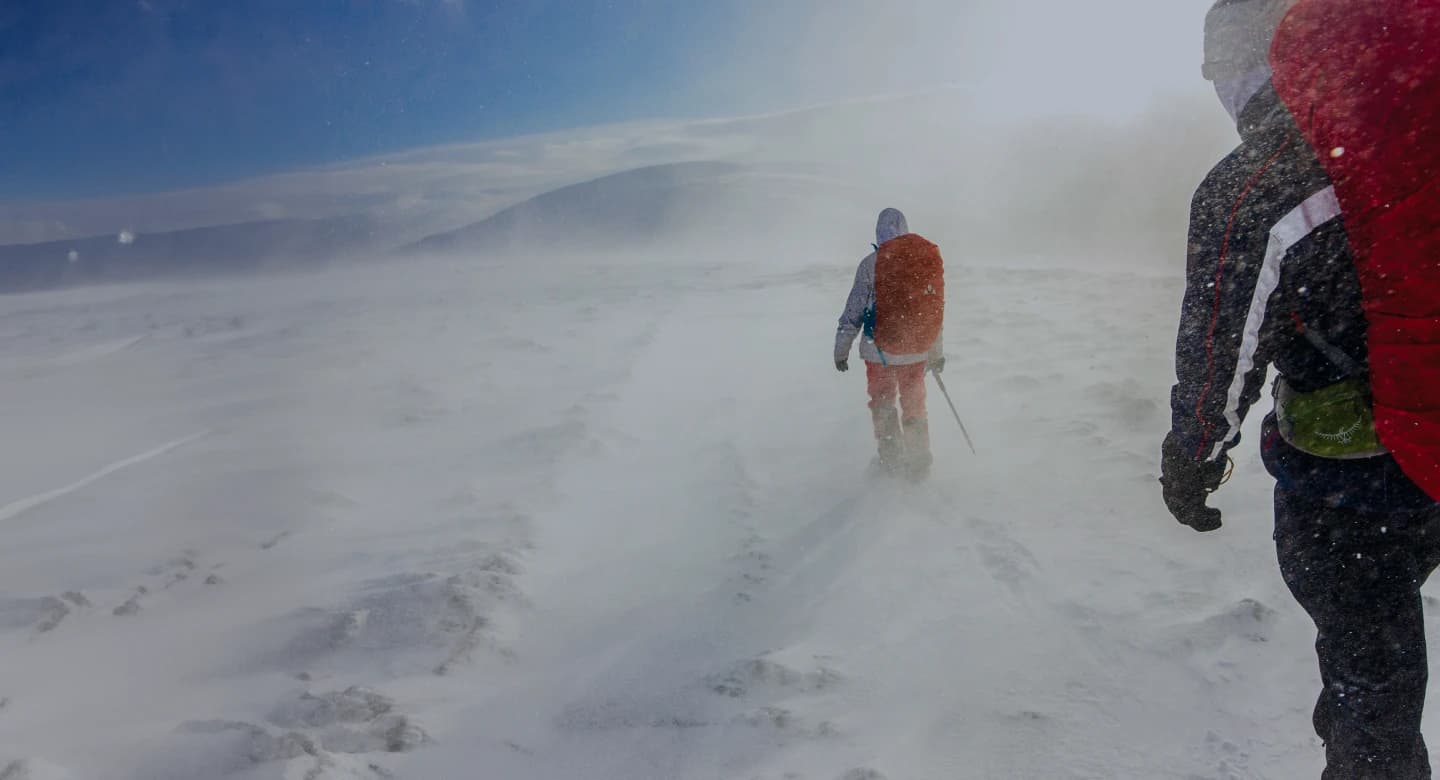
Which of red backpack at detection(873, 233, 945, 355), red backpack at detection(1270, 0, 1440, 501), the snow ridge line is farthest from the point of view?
the snow ridge line

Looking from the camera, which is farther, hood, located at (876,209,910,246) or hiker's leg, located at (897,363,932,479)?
hiker's leg, located at (897,363,932,479)

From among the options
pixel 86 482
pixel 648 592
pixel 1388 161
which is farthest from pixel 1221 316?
pixel 86 482

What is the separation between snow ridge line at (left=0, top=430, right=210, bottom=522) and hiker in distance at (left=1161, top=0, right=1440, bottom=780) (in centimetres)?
688

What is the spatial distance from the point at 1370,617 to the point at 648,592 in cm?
271

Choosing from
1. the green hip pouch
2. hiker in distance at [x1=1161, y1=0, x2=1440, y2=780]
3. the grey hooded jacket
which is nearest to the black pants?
hiker in distance at [x1=1161, y1=0, x2=1440, y2=780]

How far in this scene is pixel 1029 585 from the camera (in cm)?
330

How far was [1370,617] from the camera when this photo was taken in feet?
4.78

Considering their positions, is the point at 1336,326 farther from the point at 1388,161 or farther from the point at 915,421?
the point at 915,421

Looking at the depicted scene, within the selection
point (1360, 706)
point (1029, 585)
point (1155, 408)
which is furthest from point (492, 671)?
point (1155, 408)

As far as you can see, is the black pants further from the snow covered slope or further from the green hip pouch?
the snow covered slope

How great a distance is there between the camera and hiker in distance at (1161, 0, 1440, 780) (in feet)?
3.89

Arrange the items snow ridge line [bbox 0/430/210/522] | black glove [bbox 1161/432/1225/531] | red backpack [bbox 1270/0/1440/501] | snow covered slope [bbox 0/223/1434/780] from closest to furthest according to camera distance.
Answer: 1. red backpack [bbox 1270/0/1440/501]
2. black glove [bbox 1161/432/1225/531]
3. snow covered slope [bbox 0/223/1434/780]
4. snow ridge line [bbox 0/430/210/522]

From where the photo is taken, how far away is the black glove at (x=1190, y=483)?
1.63 metres

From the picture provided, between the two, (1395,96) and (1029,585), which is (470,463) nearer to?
(1029,585)
